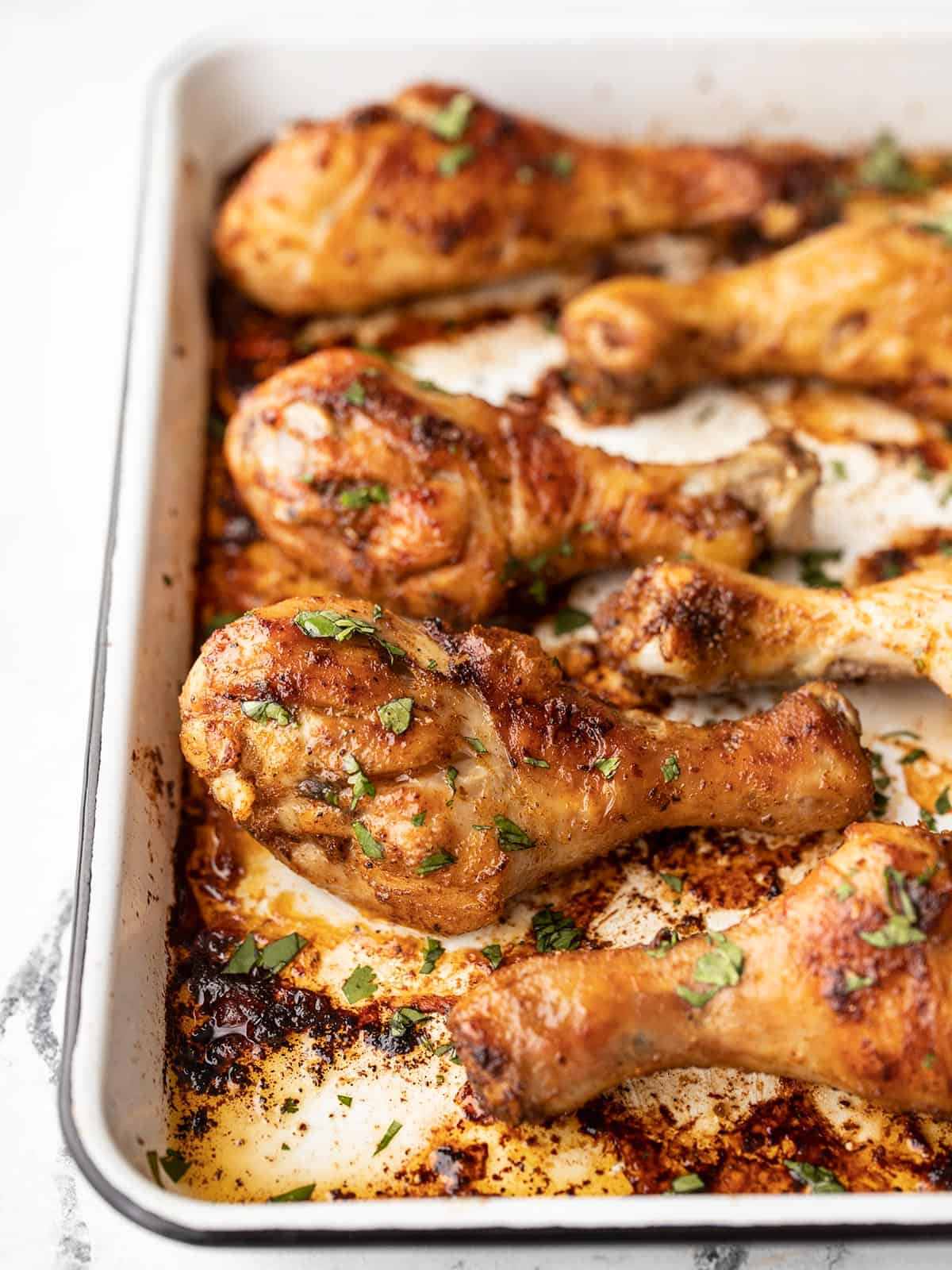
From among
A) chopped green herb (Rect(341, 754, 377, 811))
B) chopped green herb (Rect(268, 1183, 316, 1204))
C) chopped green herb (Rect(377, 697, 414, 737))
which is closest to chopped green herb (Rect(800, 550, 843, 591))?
chopped green herb (Rect(377, 697, 414, 737))

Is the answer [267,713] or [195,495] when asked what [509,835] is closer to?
[267,713]

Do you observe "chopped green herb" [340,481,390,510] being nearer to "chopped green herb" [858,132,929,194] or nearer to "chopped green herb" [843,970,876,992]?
"chopped green herb" [843,970,876,992]

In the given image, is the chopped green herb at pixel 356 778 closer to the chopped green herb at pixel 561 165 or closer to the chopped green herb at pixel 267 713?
the chopped green herb at pixel 267 713

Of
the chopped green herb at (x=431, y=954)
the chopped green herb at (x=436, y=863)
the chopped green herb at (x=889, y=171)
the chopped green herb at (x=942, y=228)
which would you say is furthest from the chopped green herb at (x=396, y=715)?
the chopped green herb at (x=889, y=171)

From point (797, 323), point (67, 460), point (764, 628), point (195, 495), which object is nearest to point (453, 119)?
point (797, 323)

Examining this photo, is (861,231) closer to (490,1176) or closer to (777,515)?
(777,515)

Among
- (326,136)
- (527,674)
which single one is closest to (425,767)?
(527,674)

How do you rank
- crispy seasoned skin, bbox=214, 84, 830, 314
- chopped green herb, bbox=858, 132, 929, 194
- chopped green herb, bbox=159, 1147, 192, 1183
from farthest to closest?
1. chopped green herb, bbox=858, 132, 929, 194
2. crispy seasoned skin, bbox=214, 84, 830, 314
3. chopped green herb, bbox=159, 1147, 192, 1183
